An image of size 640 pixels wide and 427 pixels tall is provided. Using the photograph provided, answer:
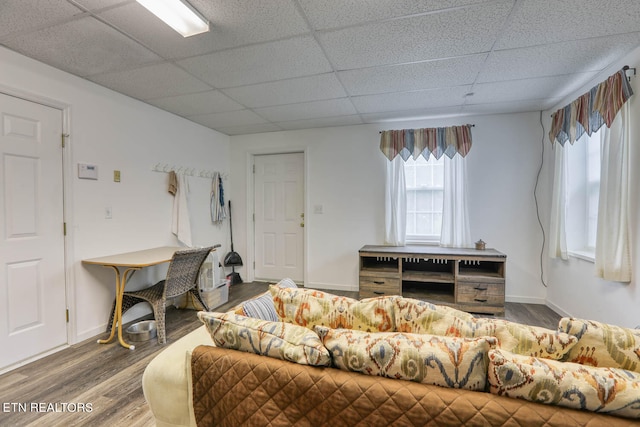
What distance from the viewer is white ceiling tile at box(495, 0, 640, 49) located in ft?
5.40

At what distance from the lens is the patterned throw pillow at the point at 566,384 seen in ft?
2.52

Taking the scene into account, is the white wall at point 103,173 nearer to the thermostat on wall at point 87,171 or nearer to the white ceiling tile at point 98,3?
the thermostat on wall at point 87,171

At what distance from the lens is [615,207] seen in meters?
2.18

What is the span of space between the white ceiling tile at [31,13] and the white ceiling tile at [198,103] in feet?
3.93

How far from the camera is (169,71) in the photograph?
7.93ft

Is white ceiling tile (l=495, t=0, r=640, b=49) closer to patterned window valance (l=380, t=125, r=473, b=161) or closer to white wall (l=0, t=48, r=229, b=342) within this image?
patterned window valance (l=380, t=125, r=473, b=161)

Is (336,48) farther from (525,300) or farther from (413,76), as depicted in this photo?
(525,300)

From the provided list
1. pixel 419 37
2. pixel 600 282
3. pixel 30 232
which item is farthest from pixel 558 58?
pixel 30 232

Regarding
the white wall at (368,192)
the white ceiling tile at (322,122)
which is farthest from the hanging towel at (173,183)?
the white ceiling tile at (322,122)

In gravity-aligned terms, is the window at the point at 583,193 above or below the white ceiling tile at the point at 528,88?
below

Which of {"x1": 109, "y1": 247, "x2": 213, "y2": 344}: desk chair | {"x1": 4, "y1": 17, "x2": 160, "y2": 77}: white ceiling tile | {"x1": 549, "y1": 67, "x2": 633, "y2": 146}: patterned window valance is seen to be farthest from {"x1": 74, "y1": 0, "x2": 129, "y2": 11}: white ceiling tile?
{"x1": 549, "y1": 67, "x2": 633, "y2": 146}: patterned window valance

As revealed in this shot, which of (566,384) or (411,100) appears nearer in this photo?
(566,384)

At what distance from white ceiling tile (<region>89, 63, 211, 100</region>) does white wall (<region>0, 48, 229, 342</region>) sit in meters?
0.17

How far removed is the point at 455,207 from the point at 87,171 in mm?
3977
